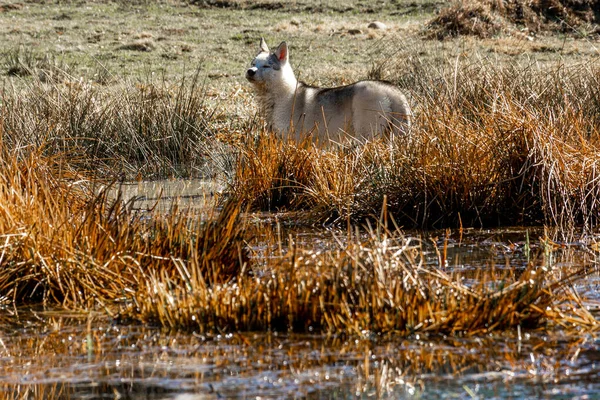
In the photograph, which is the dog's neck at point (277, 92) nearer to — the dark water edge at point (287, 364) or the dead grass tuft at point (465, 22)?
the dark water edge at point (287, 364)

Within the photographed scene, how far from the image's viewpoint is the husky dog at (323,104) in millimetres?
10547

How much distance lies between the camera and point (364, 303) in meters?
4.69

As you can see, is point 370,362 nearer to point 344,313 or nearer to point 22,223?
point 344,313

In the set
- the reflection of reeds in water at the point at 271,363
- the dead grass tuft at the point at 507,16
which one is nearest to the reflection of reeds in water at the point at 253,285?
the reflection of reeds in water at the point at 271,363

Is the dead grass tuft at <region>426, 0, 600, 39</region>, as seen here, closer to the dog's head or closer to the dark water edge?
the dog's head

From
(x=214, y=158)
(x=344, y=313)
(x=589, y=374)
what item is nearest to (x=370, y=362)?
(x=344, y=313)

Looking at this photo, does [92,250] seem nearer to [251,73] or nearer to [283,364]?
[283,364]

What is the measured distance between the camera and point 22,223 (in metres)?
5.84

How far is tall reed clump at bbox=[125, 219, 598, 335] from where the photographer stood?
A: 468cm

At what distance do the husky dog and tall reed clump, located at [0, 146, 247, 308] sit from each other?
4041mm

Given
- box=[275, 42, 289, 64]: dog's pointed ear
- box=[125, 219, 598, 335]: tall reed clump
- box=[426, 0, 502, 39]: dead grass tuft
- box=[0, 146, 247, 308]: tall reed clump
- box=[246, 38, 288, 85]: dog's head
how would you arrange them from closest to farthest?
box=[125, 219, 598, 335]: tall reed clump < box=[0, 146, 247, 308]: tall reed clump < box=[246, 38, 288, 85]: dog's head < box=[275, 42, 289, 64]: dog's pointed ear < box=[426, 0, 502, 39]: dead grass tuft

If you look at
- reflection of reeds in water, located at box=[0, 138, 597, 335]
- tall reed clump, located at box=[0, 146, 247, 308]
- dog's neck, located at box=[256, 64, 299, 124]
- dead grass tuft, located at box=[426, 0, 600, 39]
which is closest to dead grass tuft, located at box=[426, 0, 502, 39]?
dead grass tuft, located at box=[426, 0, 600, 39]

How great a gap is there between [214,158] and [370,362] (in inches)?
263

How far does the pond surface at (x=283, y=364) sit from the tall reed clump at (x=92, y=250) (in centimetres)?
40
